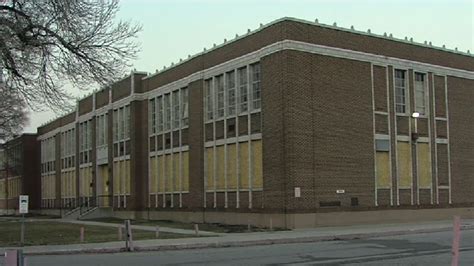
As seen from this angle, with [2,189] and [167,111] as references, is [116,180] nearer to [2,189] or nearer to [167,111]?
[167,111]

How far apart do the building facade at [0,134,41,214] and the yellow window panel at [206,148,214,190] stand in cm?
3992

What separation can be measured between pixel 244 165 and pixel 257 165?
1313mm

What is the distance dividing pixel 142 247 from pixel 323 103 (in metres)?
14.6

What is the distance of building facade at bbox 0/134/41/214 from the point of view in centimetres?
7606

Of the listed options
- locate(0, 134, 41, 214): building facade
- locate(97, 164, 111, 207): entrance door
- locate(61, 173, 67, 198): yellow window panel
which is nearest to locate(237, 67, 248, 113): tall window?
locate(97, 164, 111, 207): entrance door

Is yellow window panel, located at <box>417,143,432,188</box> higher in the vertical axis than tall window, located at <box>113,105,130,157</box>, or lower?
lower

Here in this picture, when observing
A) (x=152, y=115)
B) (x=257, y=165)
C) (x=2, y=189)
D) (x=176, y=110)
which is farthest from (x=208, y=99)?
(x=2, y=189)

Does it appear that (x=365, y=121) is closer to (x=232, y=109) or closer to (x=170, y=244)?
(x=232, y=109)

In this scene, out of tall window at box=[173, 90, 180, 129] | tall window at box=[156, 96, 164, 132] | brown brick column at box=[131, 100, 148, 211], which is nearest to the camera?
tall window at box=[173, 90, 180, 129]

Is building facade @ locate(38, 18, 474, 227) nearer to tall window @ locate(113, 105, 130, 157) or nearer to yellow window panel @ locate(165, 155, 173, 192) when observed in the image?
yellow window panel @ locate(165, 155, 173, 192)

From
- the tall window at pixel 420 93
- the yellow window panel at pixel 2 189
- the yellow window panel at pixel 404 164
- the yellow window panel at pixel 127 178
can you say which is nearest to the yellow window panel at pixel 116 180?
the yellow window panel at pixel 127 178

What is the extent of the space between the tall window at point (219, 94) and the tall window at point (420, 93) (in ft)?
37.4

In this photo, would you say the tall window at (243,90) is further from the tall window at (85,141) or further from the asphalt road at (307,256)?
the tall window at (85,141)

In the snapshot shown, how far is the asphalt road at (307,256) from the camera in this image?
51.5 feet
